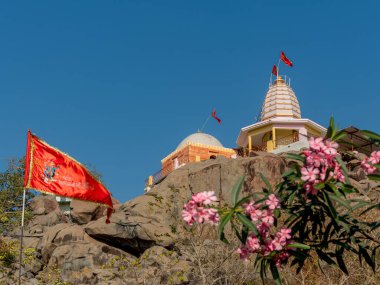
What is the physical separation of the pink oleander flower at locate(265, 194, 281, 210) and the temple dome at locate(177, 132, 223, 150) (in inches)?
1319

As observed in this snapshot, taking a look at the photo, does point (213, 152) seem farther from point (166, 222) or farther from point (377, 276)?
point (377, 276)

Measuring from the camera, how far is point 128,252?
2264 cm


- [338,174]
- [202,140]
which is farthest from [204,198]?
[202,140]

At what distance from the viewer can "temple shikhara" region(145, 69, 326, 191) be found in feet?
121

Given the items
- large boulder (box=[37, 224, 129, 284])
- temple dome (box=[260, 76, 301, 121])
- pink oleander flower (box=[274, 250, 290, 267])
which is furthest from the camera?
temple dome (box=[260, 76, 301, 121])

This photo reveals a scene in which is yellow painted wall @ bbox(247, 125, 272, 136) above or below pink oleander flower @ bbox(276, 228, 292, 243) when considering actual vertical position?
above

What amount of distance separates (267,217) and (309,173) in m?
0.64

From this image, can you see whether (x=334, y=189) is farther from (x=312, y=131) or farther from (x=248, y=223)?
(x=312, y=131)

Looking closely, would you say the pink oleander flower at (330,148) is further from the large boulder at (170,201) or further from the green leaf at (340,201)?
the large boulder at (170,201)

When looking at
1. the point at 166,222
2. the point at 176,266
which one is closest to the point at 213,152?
the point at 166,222

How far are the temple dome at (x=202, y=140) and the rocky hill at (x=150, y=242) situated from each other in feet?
36.1

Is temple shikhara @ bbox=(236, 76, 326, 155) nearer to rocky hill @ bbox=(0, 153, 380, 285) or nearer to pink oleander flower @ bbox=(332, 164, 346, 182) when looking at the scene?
rocky hill @ bbox=(0, 153, 380, 285)

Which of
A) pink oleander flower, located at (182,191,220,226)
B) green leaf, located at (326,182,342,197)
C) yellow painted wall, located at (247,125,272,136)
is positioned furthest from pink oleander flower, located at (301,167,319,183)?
yellow painted wall, located at (247,125,272,136)

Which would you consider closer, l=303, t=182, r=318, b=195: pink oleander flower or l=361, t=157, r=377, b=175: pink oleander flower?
l=303, t=182, r=318, b=195: pink oleander flower
